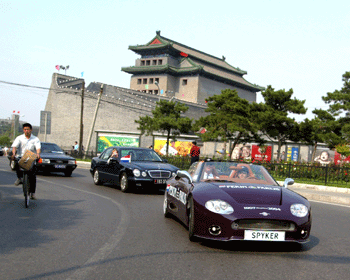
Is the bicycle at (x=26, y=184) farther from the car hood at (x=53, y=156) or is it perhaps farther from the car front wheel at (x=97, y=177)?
the car hood at (x=53, y=156)

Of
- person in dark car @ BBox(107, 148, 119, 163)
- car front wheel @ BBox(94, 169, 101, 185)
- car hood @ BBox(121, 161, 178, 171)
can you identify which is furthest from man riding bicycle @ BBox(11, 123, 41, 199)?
car front wheel @ BBox(94, 169, 101, 185)

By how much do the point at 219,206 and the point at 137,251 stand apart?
1.16 metres

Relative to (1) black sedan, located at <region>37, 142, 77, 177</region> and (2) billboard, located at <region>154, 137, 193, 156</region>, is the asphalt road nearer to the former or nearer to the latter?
(1) black sedan, located at <region>37, 142, 77, 177</region>

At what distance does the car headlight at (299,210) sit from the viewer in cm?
553

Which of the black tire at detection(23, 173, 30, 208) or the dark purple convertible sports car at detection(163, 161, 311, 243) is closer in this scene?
the dark purple convertible sports car at detection(163, 161, 311, 243)

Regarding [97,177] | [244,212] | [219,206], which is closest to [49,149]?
[97,177]

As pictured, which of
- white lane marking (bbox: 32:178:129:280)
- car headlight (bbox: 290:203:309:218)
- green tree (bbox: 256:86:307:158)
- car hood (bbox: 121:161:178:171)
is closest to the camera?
white lane marking (bbox: 32:178:129:280)

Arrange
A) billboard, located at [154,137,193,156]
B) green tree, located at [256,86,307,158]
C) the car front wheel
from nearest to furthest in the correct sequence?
the car front wheel → green tree, located at [256,86,307,158] → billboard, located at [154,137,193,156]

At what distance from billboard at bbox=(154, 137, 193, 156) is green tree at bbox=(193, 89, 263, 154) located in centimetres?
681

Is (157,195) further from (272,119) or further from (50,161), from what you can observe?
(272,119)

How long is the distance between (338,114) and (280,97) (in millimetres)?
5140

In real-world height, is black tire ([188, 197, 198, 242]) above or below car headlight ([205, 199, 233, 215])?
below

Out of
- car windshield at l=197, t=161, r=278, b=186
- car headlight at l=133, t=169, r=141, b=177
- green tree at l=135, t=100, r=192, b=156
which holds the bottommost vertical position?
car headlight at l=133, t=169, r=141, b=177

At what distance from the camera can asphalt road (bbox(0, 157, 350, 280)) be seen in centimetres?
444
